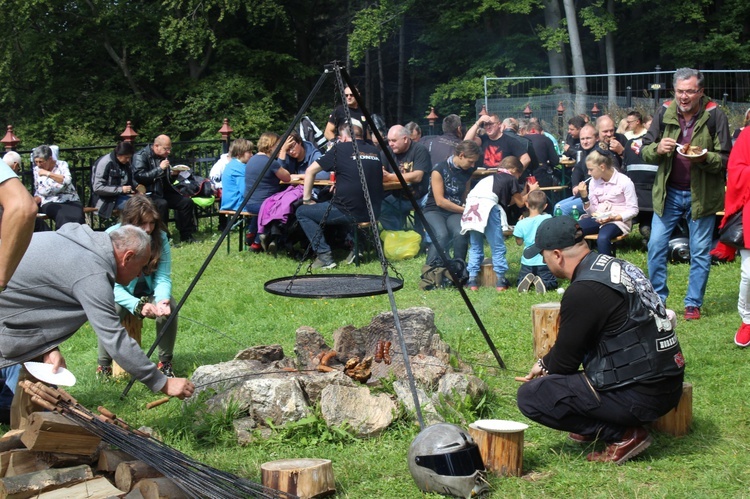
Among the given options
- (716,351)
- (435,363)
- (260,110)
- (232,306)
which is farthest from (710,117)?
(260,110)

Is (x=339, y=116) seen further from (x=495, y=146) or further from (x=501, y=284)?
(x=501, y=284)

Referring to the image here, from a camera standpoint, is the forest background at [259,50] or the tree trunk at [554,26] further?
the tree trunk at [554,26]

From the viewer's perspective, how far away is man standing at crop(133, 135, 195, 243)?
38.4ft

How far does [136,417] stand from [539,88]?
16.1 meters

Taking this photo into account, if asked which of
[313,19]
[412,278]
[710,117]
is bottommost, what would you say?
[412,278]

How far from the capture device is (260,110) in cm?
2300

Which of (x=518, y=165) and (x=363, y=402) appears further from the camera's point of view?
(x=518, y=165)

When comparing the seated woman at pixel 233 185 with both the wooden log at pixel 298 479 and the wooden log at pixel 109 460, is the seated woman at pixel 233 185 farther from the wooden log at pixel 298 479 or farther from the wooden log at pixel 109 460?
the wooden log at pixel 298 479

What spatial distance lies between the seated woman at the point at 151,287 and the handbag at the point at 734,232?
4163mm

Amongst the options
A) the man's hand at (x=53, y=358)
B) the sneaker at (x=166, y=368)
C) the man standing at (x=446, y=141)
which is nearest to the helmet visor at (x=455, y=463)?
the man's hand at (x=53, y=358)

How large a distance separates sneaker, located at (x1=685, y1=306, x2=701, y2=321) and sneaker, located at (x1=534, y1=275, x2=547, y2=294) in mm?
1710

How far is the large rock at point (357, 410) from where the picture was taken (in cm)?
492

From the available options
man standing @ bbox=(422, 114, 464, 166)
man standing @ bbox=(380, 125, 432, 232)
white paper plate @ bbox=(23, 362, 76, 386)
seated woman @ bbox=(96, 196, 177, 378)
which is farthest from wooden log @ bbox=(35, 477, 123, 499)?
man standing @ bbox=(422, 114, 464, 166)

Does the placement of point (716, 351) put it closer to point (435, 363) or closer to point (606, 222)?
point (435, 363)
